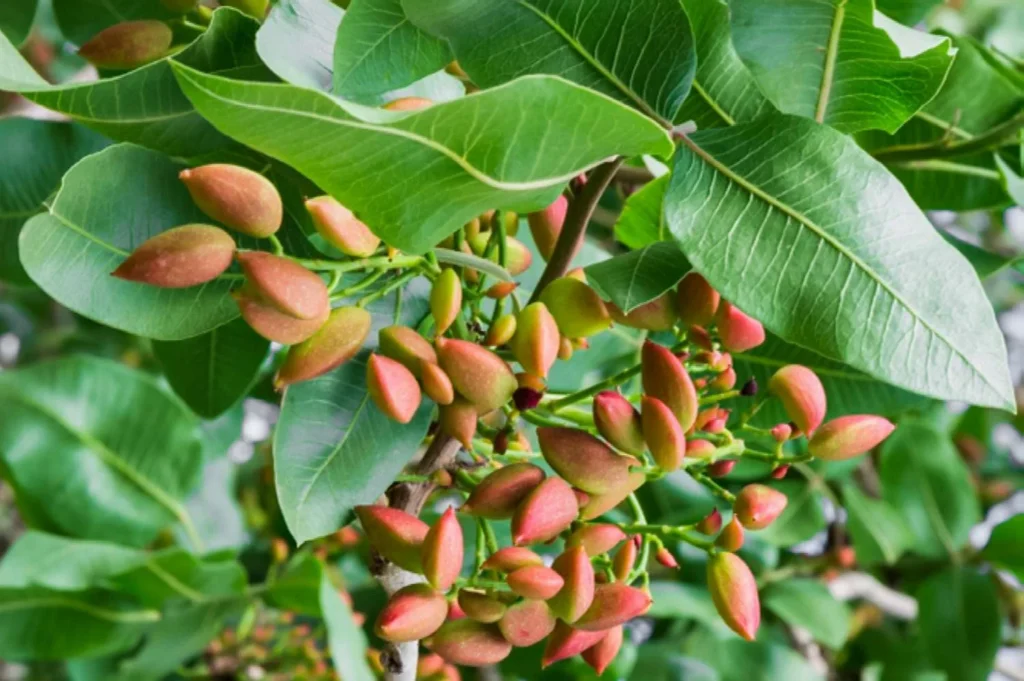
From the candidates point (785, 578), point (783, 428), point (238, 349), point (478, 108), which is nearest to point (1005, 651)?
point (785, 578)

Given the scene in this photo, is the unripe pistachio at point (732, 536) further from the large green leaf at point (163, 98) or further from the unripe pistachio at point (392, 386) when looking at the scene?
the large green leaf at point (163, 98)

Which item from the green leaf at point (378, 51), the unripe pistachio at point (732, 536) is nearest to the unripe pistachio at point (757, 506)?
the unripe pistachio at point (732, 536)

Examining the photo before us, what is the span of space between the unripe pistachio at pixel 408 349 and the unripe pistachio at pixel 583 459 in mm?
55

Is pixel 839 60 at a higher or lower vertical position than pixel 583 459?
higher

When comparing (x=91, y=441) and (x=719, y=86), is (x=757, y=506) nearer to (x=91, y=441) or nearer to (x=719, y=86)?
(x=719, y=86)

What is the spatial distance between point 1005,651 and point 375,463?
3.32 ft

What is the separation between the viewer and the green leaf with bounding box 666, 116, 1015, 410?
0.36 metres

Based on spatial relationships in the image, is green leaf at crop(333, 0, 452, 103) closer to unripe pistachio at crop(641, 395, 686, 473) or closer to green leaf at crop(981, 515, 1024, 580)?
unripe pistachio at crop(641, 395, 686, 473)

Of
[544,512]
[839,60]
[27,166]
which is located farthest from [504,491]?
[27,166]

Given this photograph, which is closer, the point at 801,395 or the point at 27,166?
the point at 801,395

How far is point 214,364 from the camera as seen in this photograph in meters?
0.54

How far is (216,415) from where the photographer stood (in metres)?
0.56

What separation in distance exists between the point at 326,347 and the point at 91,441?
514 mm

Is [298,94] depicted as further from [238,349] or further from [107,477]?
[107,477]
